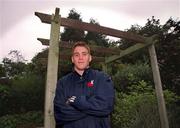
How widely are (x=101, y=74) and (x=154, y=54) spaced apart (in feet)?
13.5

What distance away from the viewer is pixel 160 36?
7.41 meters

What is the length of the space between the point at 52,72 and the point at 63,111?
1.71 metres

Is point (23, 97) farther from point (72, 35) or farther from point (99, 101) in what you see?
point (99, 101)

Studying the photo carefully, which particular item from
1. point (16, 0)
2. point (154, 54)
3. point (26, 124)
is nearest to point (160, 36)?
point (154, 54)

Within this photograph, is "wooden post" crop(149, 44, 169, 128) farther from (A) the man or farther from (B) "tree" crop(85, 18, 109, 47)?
(B) "tree" crop(85, 18, 109, 47)

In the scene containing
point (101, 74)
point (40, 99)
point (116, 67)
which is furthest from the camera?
point (40, 99)

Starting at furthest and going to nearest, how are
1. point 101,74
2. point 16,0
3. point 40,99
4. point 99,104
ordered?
point 40,99
point 16,0
point 101,74
point 99,104

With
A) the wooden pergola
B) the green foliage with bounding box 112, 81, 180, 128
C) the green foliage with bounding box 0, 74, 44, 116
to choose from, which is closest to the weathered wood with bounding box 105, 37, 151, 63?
the wooden pergola

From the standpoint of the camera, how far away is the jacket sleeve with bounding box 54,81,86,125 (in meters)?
3.21

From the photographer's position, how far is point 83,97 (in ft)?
10.6

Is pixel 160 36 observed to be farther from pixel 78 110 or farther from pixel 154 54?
pixel 78 110

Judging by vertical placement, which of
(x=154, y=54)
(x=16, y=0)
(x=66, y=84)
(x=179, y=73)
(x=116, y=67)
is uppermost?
(x=16, y=0)

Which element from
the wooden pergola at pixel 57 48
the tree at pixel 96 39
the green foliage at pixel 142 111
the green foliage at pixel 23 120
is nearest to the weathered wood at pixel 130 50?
the wooden pergola at pixel 57 48

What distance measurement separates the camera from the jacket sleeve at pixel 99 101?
3172mm
